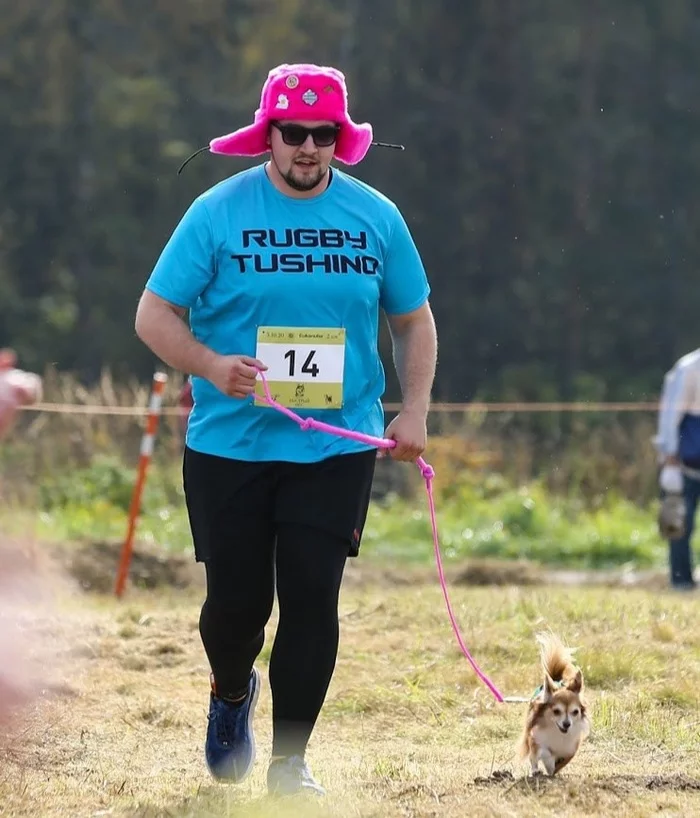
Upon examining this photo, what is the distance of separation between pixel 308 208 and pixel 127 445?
505 inches

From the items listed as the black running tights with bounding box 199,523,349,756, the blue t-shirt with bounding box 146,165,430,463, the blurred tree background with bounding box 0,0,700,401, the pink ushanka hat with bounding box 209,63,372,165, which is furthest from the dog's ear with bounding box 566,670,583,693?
the blurred tree background with bounding box 0,0,700,401

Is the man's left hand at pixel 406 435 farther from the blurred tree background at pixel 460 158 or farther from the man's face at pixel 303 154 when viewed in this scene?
the blurred tree background at pixel 460 158

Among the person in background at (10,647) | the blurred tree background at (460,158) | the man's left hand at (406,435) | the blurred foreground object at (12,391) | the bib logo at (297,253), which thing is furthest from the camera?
the blurred tree background at (460,158)

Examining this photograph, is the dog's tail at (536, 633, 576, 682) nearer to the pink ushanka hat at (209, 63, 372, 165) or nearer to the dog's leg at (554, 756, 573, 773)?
the dog's leg at (554, 756, 573, 773)

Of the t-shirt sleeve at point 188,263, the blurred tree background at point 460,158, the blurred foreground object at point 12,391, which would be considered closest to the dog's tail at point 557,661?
the t-shirt sleeve at point 188,263

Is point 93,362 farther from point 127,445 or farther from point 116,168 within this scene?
point 127,445

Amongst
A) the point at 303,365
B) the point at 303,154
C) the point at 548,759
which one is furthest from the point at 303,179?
the point at 548,759

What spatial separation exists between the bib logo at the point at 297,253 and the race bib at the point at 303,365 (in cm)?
17

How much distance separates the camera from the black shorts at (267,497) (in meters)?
4.94

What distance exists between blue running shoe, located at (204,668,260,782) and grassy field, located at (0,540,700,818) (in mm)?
84

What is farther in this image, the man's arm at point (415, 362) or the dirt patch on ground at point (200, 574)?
the dirt patch on ground at point (200, 574)

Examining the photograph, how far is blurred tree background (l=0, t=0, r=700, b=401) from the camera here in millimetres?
33375

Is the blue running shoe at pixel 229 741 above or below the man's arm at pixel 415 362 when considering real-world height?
below

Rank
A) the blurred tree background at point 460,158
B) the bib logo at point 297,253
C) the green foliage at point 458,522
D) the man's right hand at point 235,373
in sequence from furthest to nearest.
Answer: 1. the blurred tree background at point 460,158
2. the green foliage at point 458,522
3. the bib logo at point 297,253
4. the man's right hand at point 235,373
